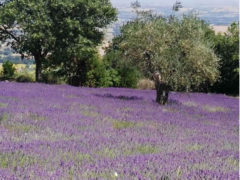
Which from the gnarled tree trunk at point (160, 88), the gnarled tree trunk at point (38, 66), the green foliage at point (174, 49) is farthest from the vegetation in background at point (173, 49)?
the gnarled tree trunk at point (38, 66)

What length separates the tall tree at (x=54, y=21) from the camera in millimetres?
25406

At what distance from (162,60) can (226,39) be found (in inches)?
786

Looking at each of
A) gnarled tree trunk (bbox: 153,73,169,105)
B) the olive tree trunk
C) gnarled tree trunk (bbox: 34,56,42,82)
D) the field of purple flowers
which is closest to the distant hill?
gnarled tree trunk (bbox: 153,73,169,105)

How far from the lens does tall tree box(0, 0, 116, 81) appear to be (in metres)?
25.4

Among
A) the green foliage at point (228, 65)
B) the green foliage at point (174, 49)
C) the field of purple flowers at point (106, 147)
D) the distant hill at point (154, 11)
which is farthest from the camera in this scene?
the green foliage at point (228, 65)

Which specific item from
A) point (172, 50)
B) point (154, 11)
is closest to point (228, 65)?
point (154, 11)

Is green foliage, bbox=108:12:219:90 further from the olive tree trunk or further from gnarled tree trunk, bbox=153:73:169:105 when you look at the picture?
the olive tree trunk

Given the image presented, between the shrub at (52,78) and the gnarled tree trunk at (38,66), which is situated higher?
the gnarled tree trunk at (38,66)

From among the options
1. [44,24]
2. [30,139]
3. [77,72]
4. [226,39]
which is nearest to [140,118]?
[30,139]

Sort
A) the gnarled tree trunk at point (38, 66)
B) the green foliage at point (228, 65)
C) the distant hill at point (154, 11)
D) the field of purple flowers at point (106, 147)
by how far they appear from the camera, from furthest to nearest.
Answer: the green foliage at point (228, 65) → the gnarled tree trunk at point (38, 66) → the distant hill at point (154, 11) → the field of purple flowers at point (106, 147)

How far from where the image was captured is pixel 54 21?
26266 millimetres

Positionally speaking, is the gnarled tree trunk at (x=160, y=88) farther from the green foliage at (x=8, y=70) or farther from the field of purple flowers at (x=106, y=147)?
the green foliage at (x=8, y=70)

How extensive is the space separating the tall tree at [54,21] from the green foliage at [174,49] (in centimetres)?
1010

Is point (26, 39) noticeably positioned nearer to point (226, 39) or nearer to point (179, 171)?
point (226, 39)
